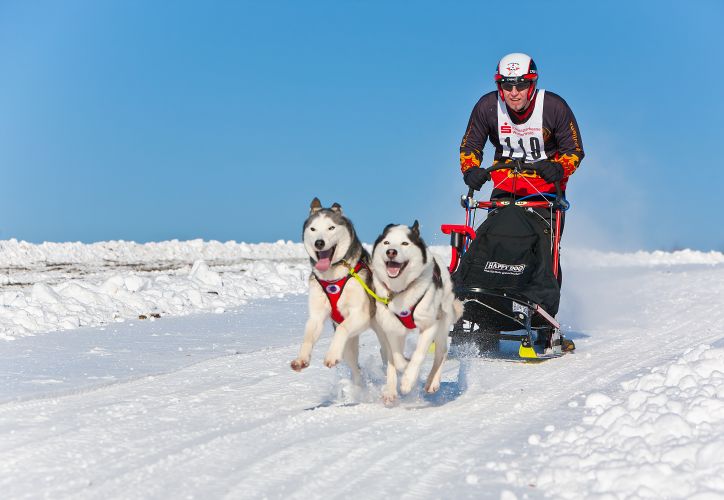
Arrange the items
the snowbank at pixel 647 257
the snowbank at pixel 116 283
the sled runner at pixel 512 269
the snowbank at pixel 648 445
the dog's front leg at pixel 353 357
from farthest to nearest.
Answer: the snowbank at pixel 647 257 → the snowbank at pixel 116 283 → the sled runner at pixel 512 269 → the dog's front leg at pixel 353 357 → the snowbank at pixel 648 445

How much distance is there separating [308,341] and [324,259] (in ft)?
1.67

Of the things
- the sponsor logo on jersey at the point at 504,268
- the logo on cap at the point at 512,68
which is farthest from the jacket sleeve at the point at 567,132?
the sponsor logo on jersey at the point at 504,268

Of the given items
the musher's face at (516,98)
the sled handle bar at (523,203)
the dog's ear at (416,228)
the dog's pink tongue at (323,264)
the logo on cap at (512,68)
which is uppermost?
the logo on cap at (512,68)

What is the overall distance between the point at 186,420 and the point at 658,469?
8.21ft

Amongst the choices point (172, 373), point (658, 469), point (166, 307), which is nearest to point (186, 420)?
point (172, 373)

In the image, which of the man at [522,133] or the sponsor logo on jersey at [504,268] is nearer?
the sponsor logo on jersey at [504,268]

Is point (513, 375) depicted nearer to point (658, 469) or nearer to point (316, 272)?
point (316, 272)

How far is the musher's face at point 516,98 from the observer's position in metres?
7.48

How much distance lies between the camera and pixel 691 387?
4609 mm

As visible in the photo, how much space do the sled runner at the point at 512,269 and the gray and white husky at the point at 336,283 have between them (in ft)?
5.99

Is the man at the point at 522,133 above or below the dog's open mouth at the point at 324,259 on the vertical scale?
above

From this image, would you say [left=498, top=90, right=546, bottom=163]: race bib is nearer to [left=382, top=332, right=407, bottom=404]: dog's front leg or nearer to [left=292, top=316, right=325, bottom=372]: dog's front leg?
[left=382, top=332, right=407, bottom=404]: dog's front leg

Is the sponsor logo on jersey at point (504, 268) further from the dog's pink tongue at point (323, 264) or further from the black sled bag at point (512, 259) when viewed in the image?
the dog's pink tongue at point (323, 264)

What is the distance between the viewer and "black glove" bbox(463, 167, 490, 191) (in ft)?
24.1
